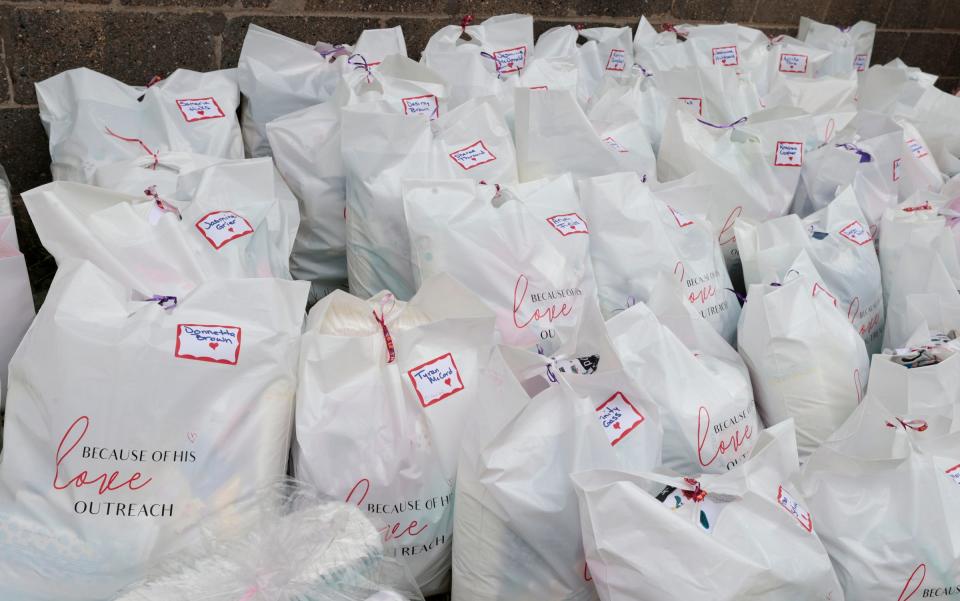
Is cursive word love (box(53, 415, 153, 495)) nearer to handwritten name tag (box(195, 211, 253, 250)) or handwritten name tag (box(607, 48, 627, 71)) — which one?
handwritten name tag (box(195, 211, 253, 250))

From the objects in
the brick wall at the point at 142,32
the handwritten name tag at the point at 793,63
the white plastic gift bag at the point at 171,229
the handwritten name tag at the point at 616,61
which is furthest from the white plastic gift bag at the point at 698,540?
the handwritten name tag at the point at 793,63

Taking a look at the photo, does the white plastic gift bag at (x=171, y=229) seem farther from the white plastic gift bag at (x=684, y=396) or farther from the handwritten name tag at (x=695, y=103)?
the handwritten name tag at (x=695, y=103)

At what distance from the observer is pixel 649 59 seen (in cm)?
244

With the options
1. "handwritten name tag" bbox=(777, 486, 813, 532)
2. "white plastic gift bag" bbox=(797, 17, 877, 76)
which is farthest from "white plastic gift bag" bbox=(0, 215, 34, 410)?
"white plastic gift bag" bbox=(797, 17, 877, 76)

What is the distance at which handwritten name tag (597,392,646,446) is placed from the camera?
1.18m

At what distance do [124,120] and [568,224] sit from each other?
91cm

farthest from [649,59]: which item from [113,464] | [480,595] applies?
[113,464]

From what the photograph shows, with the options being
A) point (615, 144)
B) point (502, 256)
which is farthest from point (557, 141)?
point (502, 256)

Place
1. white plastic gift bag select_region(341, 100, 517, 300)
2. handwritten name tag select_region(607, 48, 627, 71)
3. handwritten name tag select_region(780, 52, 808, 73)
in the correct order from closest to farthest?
white plastic gift bag select_region(341, 100, 517, 300) → handwritten name tag select_region(607, 48, 627, 71) → handwritten name tag select_region(780, 52, 808, 73)

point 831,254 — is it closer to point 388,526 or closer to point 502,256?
point 502,256

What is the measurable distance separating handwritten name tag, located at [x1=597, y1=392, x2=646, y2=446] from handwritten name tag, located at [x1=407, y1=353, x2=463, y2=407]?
22 centimetres

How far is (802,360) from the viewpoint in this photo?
150cm

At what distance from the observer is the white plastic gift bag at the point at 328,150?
167 cm

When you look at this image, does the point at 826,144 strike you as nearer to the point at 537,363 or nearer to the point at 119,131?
the point at 537,363
